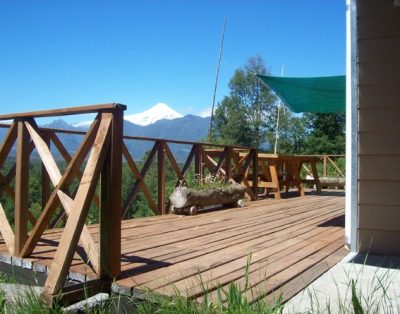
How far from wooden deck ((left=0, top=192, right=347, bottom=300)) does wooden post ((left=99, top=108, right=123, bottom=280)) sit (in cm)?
10

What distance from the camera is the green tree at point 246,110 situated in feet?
113

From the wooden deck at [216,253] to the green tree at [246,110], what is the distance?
29.9m

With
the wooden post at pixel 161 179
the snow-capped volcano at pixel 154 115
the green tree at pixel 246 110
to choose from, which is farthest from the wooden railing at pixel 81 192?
the snow-capped volcano at pixel 154 115

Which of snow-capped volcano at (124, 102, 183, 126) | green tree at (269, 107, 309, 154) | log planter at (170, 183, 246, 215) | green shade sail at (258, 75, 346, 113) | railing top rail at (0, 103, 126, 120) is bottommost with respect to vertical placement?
log planter at (170, 183, 246, 215)

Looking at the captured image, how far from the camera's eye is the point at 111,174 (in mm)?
2162

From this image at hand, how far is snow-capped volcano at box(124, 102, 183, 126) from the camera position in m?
136

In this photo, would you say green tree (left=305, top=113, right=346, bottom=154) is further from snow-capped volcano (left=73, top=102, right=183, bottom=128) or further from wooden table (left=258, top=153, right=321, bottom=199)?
snow-capped volcano (left=73, top=102, right=183, bottom=128)

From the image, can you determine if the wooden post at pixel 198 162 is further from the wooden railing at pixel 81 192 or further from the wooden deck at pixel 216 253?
the wooden railing at pixel 81 192

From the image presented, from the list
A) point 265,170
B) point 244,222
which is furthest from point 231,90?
point 244,222

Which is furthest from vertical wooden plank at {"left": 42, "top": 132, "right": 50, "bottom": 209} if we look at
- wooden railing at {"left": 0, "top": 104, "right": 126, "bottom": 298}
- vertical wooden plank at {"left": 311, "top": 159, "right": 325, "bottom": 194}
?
vertical wooden plank at {"left": 311, "top": 159, "right": 325, "bottom": 194}

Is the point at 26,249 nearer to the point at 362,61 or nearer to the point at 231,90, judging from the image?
the point at 362,61

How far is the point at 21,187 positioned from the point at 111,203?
76cm

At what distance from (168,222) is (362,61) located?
7.71 ft

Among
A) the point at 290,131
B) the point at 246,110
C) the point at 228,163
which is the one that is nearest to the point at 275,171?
the point at 228,163
